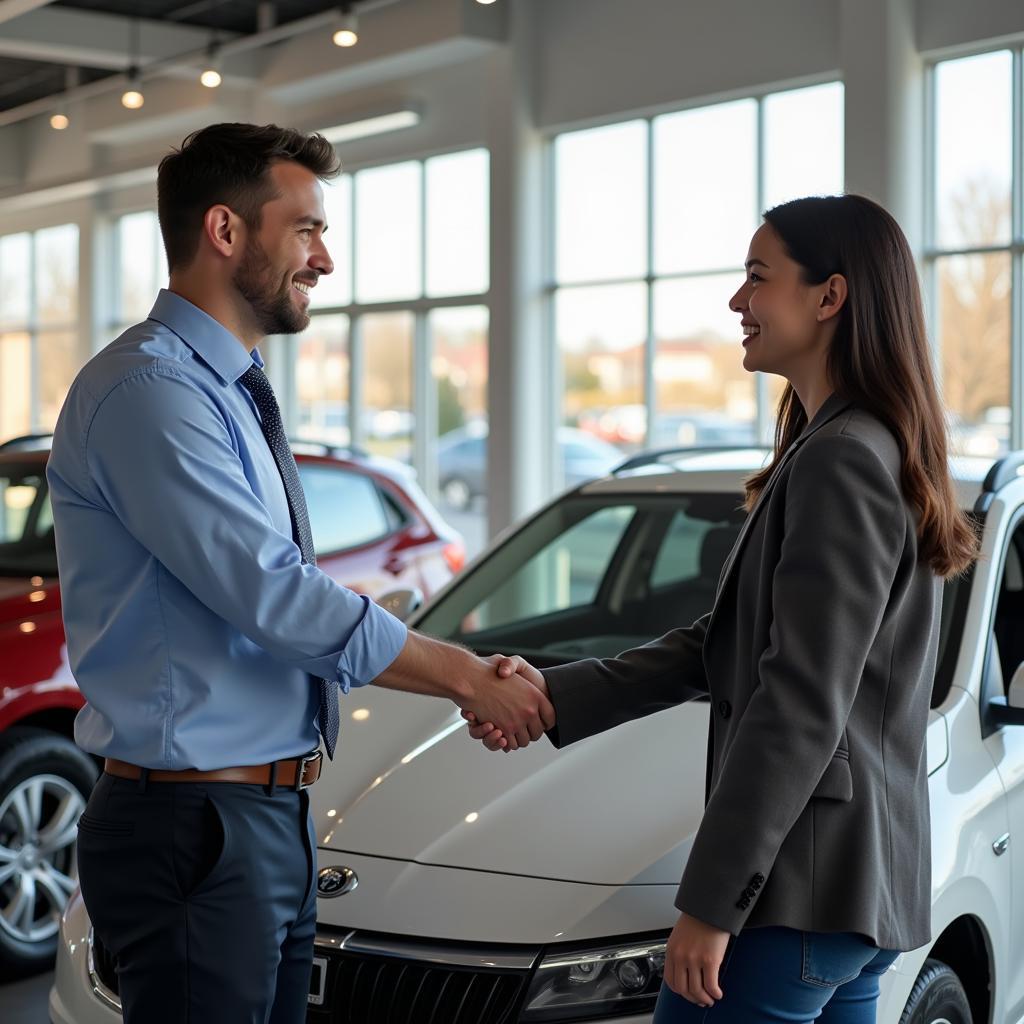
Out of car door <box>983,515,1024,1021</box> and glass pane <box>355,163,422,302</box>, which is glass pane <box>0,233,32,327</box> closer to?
glass pane <box>355,163,422,302</box>

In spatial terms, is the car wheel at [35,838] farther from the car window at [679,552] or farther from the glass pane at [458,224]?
the glass pane at [458,224]

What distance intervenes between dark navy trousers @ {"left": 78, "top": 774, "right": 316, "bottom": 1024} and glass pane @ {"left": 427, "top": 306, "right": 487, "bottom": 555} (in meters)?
9.81

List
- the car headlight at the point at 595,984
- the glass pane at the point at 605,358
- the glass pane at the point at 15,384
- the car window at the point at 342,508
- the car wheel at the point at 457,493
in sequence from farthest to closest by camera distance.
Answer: the glass pane at the point at 15,384, the car wheel at the point at 457,493, the glass pane at the point at 605,358, the car window at the point at 342,508, the car headlight at the point at 595,984

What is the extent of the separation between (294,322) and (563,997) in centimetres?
109

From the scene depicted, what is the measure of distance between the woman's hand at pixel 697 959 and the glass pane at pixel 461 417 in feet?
32.8

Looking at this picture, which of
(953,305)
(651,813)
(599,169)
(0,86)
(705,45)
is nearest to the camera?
(651,813)

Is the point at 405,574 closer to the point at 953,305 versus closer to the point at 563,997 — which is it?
the point at 563,997

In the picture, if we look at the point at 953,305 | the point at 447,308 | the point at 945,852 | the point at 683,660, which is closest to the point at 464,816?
the point at 683,660

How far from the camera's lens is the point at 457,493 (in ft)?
39.7

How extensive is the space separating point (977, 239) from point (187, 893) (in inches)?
308

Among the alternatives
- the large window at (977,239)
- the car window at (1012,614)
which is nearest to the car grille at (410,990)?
the car window at (1012,614)

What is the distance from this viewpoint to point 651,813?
236 cm

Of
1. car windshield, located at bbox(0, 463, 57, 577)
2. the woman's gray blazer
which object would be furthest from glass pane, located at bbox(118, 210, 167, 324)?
Answer: the woman's gray blazer

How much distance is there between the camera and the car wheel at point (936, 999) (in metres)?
2.23
